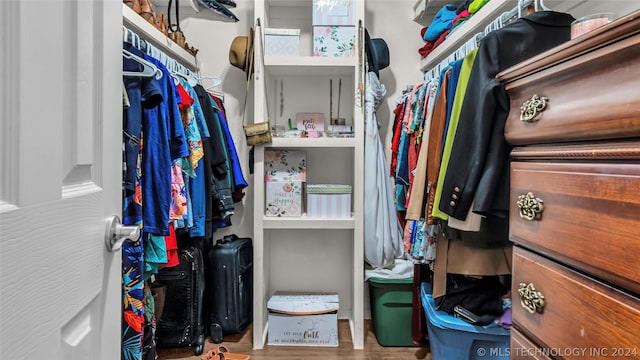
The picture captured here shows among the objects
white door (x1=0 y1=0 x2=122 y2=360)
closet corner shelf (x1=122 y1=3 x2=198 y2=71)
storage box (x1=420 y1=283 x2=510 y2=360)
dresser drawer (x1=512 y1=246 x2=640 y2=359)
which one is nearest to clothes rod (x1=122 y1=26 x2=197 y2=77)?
closet corner shelf (x1=122 y1=3 x2=198 y2=71)

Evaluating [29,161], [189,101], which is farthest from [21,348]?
[189,101]

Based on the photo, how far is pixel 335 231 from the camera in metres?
2.61

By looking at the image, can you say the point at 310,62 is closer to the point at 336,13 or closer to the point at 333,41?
the point at 333,41

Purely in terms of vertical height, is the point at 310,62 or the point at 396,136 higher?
the point at 310,62

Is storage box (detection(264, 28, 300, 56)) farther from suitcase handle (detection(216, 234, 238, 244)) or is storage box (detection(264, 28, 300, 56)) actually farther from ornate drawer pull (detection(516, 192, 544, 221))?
ornate drawer pull (detection(516, 192, 544, 221))

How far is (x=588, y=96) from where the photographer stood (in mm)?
676

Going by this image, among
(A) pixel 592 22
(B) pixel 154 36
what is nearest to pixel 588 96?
(A) pixel 592 22

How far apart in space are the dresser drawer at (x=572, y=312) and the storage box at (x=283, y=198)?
1.44 metres

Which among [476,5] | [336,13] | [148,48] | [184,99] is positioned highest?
[336,13]

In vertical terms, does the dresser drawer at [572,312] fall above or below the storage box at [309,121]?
below

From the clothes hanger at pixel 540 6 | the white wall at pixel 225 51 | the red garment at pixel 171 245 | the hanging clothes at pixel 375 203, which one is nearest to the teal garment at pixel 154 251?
the red garment at pixel 171 245

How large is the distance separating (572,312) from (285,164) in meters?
1.74

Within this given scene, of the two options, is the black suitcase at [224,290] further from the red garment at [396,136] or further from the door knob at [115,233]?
the door knob at [115,233]

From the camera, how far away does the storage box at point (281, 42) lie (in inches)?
86.0
